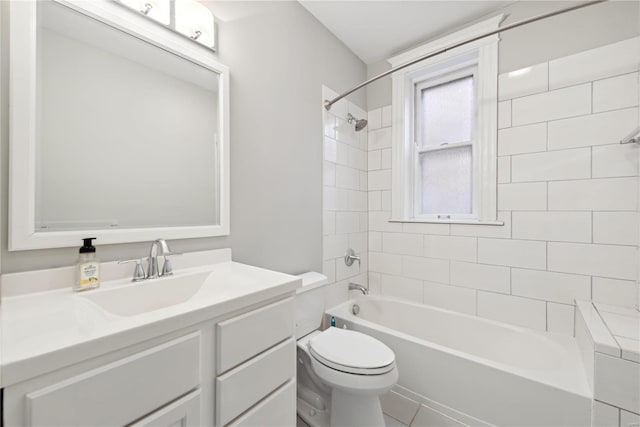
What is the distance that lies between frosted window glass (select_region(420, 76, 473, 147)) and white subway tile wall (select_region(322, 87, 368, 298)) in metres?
0.42

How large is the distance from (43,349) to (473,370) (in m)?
1.62

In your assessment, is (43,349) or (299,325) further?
(299,325)

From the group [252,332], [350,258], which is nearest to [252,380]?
[252,332]

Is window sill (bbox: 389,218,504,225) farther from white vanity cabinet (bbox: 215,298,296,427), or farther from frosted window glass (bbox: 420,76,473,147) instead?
white vanity cabinet (bbox: 215,298,296,427)

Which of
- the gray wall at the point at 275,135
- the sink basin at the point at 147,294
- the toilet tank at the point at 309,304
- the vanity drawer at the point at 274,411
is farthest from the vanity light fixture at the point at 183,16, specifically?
the vanity drawer at the point at 274,411

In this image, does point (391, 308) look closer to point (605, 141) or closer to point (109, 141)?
point (605, 141)

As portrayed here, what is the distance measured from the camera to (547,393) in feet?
3.69

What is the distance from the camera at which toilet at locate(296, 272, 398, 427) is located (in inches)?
44.9

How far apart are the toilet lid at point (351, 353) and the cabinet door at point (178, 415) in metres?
0.68

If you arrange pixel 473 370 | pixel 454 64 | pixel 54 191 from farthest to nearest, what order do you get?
pixel 454 64
pixel 473 370
pixel 54 191

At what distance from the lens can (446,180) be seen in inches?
82.2

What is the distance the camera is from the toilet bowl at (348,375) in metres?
1.13

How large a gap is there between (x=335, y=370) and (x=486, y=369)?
75 cm

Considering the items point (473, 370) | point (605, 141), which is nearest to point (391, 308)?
point (473, 370)
